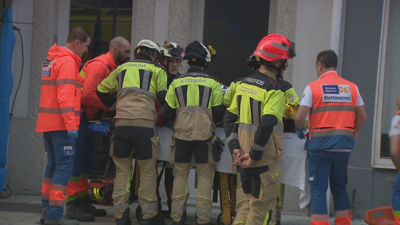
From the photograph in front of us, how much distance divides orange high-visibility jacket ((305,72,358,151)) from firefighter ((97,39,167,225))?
1.70 metres

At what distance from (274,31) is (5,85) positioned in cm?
384

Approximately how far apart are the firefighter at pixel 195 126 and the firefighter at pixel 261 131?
31.8 inches

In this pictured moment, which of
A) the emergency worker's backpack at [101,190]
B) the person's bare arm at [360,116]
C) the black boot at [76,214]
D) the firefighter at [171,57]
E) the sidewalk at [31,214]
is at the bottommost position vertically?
the sidewalk at [31,214]

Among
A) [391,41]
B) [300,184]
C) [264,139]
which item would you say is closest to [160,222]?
[300,184]

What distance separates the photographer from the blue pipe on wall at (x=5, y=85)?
7859mm

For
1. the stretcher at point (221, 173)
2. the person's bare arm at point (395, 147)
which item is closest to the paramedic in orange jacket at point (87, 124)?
the stretcher at point (221, 173)

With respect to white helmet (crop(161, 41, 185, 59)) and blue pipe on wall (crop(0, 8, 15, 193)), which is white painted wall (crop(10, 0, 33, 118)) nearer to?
blue pipe on wall (crop(0, 8, 15, 193))

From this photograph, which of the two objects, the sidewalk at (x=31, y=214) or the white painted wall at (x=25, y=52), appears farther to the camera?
the white painted wall at (x=25, y=52)

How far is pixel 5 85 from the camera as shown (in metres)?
7.89

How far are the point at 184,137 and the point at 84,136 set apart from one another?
Result: 143cm

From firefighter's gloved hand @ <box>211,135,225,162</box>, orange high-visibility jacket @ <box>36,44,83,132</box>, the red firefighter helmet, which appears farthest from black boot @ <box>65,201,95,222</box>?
the red firefighter helmet

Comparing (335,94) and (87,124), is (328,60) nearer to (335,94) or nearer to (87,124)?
(335,94)

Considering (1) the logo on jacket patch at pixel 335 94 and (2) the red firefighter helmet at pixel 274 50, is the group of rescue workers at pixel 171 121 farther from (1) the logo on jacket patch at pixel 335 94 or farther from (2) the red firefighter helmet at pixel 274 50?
(2) the red firefighter helmet at pixel 274 50

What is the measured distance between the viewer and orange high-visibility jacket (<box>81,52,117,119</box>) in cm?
661
